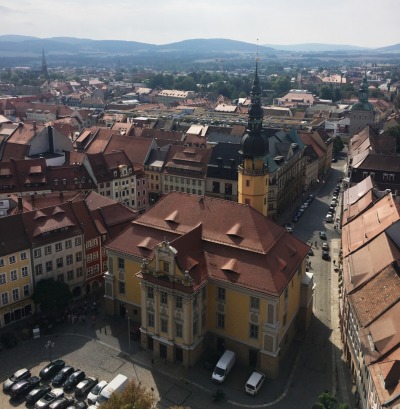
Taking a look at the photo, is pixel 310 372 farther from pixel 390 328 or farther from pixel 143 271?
pixel 143 271

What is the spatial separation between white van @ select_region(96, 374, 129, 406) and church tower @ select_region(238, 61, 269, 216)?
34599 millimetres

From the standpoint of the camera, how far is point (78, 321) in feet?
237

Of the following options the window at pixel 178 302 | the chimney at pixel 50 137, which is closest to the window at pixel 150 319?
the window at pixel 178 302

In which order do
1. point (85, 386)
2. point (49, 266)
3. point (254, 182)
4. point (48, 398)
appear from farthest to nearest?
1. point (254, 182)
2. point (49, 266)
3. point (85, 386)
4. point (48, 398)

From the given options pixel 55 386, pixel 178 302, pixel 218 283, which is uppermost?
pixel 218 283

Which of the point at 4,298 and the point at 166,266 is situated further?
the point at 4,298

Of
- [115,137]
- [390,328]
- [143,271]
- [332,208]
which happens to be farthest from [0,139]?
[390,328]

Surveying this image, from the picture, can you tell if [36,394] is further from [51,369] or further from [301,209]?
[301,209]

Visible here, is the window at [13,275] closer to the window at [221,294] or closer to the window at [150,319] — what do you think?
the window at [150,319]

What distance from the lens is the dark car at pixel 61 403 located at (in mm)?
54344

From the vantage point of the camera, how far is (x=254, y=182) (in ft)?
260

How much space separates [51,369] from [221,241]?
25468 millimetres

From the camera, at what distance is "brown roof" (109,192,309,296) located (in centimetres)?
6169

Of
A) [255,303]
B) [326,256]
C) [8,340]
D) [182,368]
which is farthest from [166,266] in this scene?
[326,256]
